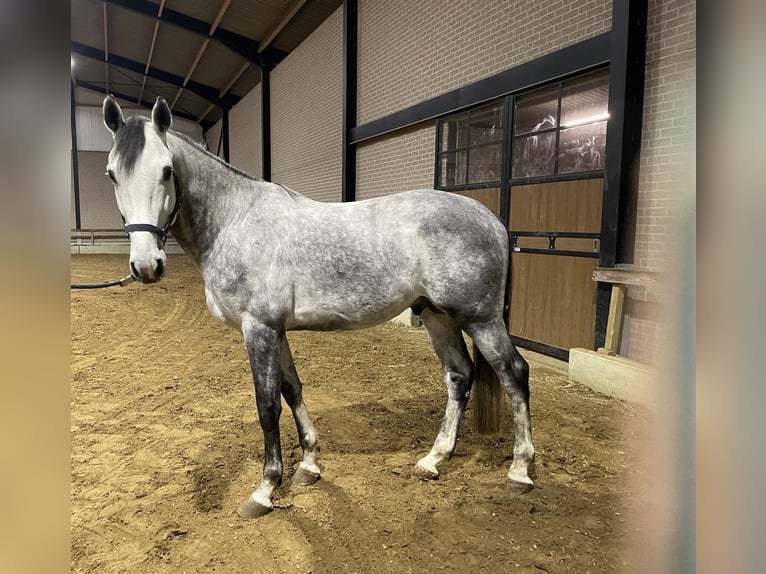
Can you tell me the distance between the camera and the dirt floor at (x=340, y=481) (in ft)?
5.45

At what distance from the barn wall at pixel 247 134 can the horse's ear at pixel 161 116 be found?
10.7 meters

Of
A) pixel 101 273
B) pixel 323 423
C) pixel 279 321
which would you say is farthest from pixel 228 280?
pixel 101 273

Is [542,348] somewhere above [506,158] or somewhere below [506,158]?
below

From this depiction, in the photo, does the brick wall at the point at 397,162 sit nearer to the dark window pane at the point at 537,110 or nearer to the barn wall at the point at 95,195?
the dark window pane at the point at 537,110

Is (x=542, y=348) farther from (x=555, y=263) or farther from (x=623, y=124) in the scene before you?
(x=623, y=124)

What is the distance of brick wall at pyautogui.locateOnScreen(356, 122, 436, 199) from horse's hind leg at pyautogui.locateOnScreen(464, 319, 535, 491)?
14.0 feet

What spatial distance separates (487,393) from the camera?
2451 mm

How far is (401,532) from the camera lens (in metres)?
1.80

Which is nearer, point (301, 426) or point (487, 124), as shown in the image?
point (301, 426)

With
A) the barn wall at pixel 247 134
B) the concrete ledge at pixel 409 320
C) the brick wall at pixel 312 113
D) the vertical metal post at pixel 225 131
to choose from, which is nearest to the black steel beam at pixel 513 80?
the brick wall at pixel 312 113

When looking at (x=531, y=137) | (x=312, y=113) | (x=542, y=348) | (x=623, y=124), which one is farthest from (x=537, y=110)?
(x=312, y=113)

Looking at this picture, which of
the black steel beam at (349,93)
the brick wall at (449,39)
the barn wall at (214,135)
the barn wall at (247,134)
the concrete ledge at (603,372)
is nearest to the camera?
the concrete ledge at (603,372)

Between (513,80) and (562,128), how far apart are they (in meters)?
0.82

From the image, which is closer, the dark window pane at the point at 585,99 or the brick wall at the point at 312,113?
the dark window pane at the point at 585,99
